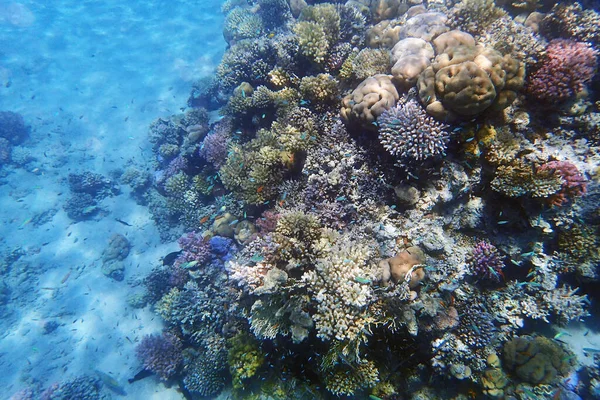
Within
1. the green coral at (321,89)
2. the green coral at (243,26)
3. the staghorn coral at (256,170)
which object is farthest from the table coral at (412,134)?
the green coral at (243,26)

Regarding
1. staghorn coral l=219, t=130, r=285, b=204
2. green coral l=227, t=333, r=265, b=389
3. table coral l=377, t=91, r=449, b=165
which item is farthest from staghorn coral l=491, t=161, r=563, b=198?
green coral l=227, t=333, r=265, b=389

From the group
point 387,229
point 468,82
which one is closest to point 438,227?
point 387,229

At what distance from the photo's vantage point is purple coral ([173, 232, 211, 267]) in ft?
26.8

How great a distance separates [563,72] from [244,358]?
26.1 ft

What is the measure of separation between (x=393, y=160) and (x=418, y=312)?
8.61ft

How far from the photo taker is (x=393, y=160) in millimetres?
5301

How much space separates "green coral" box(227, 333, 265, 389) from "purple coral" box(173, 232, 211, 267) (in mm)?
2643

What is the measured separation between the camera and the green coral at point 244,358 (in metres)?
5.75

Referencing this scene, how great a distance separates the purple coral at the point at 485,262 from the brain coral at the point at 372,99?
304cm

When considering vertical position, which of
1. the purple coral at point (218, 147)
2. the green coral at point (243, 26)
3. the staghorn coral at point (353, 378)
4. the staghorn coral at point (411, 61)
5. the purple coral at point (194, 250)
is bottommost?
the purple coral at point (194, 250)

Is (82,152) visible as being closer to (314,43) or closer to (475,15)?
(314,43)

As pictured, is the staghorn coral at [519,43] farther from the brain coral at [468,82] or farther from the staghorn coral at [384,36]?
the staghorn coral at [384,36]

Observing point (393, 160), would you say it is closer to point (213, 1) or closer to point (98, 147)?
point (98, 147)

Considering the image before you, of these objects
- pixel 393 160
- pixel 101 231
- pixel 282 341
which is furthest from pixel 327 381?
pixel 101 231
